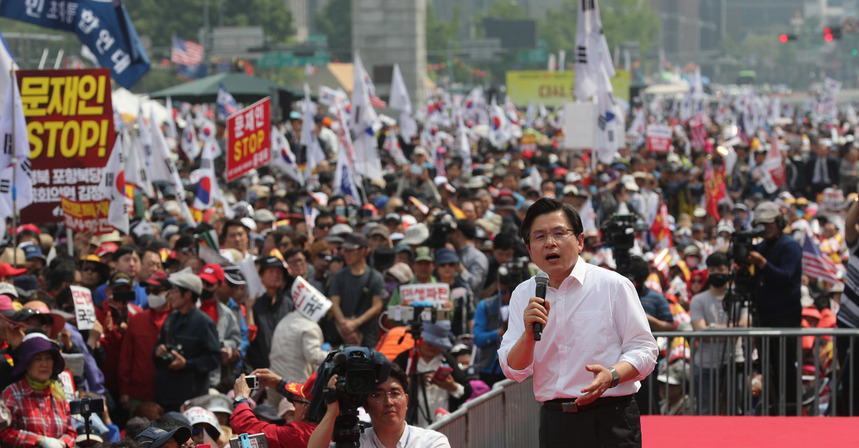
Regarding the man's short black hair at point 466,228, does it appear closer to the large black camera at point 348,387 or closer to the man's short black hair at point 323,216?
the man's short black hair at point 323,216


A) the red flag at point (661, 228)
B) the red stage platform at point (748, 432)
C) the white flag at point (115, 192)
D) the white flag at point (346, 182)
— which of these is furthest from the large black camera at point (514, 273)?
the white flag at point (346, 182)

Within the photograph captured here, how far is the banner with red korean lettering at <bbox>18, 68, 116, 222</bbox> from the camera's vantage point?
11.3 metres

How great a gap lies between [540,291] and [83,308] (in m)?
4.84

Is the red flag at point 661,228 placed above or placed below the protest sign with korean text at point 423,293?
below

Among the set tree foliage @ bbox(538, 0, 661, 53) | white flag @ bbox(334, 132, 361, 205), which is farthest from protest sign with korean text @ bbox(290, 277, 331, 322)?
tree foliage @ bbox(538, 0, 661, 53)

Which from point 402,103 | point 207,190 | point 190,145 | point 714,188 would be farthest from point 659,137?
point 207,190

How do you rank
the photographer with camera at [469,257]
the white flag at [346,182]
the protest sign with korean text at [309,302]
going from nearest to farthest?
the protest sign with korean text at [309,302] → the photographer with camera at [469,257] → the white flag at [346,182]

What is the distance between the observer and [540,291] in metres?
4.39

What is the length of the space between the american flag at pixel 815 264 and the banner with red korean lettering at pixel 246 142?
7.01 meters

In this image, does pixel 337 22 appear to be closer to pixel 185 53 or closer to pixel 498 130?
pixel 185 53

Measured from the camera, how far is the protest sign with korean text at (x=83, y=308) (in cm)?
832

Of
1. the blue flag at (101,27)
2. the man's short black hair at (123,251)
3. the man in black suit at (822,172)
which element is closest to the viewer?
the man's short black hair at (123,251)

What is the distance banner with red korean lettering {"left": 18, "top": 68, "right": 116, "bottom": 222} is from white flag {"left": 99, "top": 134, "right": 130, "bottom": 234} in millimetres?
66

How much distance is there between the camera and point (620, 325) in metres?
4.71
